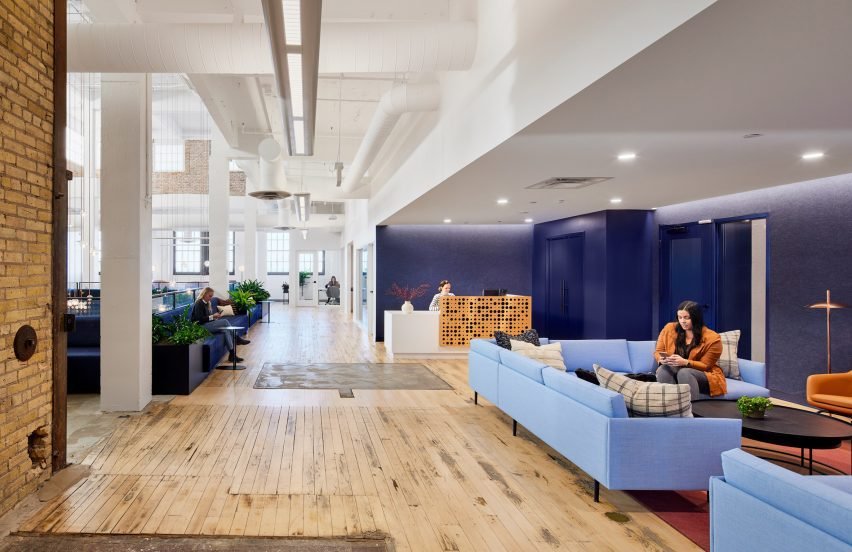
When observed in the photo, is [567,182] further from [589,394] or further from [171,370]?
[171,370]

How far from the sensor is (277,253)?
85.0ft

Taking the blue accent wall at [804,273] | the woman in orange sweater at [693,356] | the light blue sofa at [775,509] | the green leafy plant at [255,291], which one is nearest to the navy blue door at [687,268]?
the blue accent wall at [804,273]

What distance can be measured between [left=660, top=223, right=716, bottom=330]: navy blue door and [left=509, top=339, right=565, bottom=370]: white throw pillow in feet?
10.3

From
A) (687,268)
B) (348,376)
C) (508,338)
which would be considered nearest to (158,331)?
(348,376)

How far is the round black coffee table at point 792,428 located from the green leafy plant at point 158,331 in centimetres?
578

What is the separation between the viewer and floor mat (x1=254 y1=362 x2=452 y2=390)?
23.9ft

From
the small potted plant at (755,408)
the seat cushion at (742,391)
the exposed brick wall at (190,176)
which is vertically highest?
the exposed brick wall at (190,176)

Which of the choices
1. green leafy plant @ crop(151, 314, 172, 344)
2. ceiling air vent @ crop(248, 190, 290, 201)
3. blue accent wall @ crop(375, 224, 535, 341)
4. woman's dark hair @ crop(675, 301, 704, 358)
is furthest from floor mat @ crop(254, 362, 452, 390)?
blue accent wall @ crop(375, 224, 535, 341)

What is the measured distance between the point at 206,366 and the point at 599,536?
5885mm

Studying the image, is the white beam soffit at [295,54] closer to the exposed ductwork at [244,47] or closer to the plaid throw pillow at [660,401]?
the exposed ductwork at [244,47]

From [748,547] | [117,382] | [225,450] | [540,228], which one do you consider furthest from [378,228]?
[748,547]

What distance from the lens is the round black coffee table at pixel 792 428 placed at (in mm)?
3590

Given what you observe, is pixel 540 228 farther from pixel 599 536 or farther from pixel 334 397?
pixel 599 536

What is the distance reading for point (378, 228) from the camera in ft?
38.9
